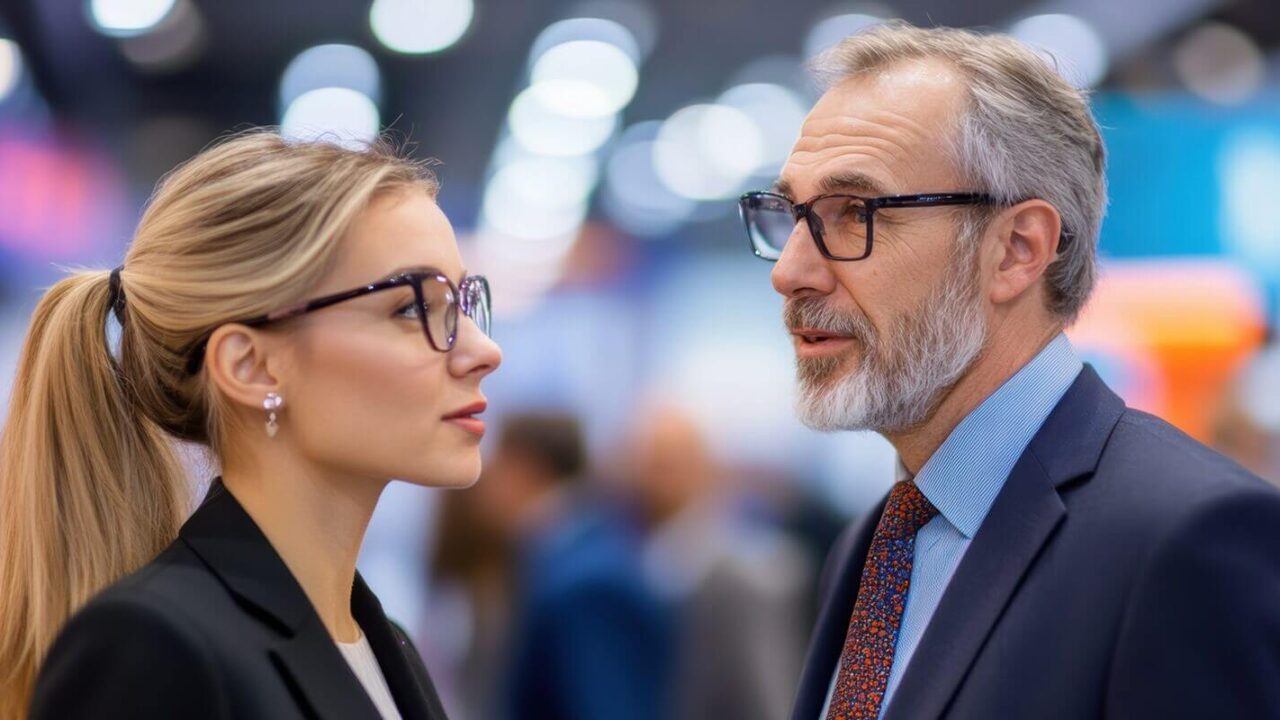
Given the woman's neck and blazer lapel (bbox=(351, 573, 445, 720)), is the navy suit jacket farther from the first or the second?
the woman's neck

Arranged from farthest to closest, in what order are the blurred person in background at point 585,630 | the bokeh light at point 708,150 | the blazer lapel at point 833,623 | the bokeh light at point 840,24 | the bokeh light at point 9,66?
1. the bokeh light at point 708,150
2. the bokeh light at point 840,24
3. the bokeh light at point 9,66
4. the blurred person in background at point 585,630
5. the blazer lapel at point 833,623

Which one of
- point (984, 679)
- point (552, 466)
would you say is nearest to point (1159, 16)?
point (552, 466)

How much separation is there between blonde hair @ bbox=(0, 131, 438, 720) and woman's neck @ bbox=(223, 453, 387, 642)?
11 cm

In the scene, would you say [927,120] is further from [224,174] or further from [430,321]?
[224,174]

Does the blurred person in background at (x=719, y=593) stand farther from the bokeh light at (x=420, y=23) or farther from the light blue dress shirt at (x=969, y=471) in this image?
the light blue dress shirt at (x=969, y=471)

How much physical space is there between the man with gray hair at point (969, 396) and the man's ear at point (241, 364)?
0.93 m

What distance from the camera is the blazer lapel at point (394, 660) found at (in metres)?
2.15

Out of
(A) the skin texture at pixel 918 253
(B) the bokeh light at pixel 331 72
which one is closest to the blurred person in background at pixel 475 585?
(B) the bokeh light at pixel 331 72

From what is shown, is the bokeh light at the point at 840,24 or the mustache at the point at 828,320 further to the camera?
the bokeh light at the point at 840,24

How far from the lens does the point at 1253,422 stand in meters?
4.41

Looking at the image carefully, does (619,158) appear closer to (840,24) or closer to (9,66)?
(840,24)

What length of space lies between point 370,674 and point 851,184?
1.18 meters

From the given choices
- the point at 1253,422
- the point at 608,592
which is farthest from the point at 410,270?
the point at 1253,422

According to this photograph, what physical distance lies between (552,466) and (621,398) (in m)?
7.05
